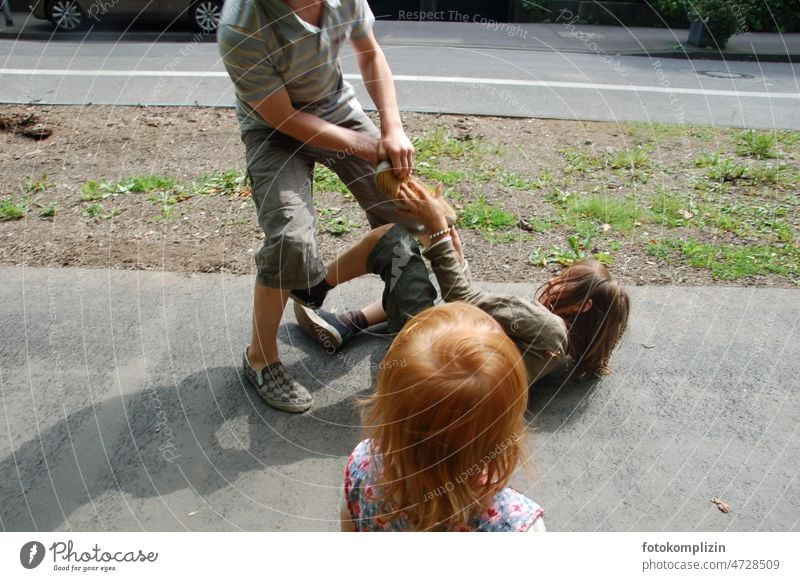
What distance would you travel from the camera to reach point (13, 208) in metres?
4.12

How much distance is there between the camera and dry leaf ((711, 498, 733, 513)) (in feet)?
7.27

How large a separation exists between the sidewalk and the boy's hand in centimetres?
611

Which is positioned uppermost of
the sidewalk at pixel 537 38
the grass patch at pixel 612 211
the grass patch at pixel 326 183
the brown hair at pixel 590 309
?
the brown hair at pixel 590 309

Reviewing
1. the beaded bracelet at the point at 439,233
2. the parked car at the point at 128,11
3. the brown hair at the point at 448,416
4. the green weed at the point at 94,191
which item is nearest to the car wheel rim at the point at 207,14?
the parked car at the point at 128,11

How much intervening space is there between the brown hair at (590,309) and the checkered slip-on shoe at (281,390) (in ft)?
3.33

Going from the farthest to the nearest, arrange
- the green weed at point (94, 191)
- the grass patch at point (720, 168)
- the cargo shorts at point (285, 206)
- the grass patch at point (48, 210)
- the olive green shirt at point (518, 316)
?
the grass patch at point (720, 168), the green weed at point (94, 191), the grass patch at point (48, 210), the cargo shorts at point (285, 206), the olive green shirt at point (518, 316)

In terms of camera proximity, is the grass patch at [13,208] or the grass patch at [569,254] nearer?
the grass patch at [569,254]

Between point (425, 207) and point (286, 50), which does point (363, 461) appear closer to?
point (425, 207)

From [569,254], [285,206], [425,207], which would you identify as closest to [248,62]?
[285,206]

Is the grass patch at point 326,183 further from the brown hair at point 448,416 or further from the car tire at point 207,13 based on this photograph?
the car tire at point 207,13

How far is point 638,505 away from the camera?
2.24 m

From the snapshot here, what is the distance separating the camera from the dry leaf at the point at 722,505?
2.22m

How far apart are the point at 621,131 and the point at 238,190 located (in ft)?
9.80

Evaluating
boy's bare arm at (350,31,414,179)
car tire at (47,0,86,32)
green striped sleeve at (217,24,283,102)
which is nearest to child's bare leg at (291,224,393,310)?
boy's bare arm at (350,31,414,179)
